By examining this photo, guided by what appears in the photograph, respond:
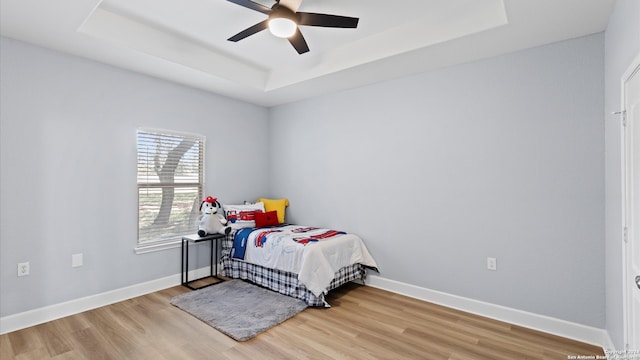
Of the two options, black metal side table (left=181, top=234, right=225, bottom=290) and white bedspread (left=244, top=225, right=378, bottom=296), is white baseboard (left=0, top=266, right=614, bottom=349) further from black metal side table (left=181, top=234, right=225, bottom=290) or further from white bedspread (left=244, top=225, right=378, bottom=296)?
white bedspread (left=244, top=225, right=378, bottom=296)

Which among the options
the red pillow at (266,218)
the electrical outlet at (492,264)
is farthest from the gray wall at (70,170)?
the electrical outlet at (492,264)

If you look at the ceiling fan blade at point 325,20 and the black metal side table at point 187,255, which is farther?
the black metal side table at point 187,255

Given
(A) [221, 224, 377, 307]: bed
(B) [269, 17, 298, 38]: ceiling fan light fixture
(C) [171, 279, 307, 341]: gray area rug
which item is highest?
(B) [269, 17, 298, 38]: ceiling fan light fixture

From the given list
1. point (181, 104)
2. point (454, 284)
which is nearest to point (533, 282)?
point (454, 284)

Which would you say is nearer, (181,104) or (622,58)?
(622,58)

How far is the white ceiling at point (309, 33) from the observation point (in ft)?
7.64

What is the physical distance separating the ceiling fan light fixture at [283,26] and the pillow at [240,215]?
2.51 metres

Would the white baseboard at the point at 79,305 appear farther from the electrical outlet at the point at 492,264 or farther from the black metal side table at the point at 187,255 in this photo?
the electrical outlet at the point at 492,264

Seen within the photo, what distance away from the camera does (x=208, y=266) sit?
4.22 meters

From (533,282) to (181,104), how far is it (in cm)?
430

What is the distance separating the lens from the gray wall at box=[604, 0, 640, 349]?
6.11 feet

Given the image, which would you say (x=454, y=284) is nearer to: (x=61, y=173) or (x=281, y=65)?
(x=281, y=65)

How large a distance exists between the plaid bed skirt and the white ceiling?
7.34ft

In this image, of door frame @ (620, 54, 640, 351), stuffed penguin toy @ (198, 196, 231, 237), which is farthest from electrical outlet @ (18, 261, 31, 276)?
door frame @ (620, 54, 640, 351)
